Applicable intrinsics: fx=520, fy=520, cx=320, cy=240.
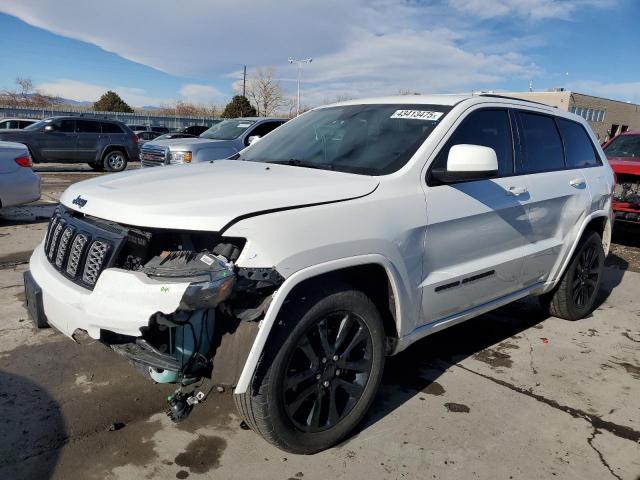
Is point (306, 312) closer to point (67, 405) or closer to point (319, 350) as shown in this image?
point (319, 350)

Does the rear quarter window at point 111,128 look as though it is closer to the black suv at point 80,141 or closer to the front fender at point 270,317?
the black suv at point 80,141

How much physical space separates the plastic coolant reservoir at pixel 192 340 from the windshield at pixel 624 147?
333 inches

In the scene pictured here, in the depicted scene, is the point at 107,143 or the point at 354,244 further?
the point at 107,143

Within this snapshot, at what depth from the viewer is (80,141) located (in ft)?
54.4

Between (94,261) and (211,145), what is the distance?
26.3 feet

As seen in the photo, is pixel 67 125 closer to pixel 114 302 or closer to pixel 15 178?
pixel 15 178

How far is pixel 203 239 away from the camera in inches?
95.0

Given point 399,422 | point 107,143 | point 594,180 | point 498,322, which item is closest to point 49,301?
point 399,422

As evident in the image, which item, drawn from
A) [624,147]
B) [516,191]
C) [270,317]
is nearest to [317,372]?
[270,317]

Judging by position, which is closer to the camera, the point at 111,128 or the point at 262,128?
the point at 262,128

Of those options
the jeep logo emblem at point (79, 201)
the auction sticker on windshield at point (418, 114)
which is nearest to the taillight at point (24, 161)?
the jeep logo emblem at point (79, 201)

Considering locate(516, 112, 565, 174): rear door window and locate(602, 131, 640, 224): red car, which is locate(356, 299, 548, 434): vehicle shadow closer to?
locate(516, 112, 565, 174): rear door window

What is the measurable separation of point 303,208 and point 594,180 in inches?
129

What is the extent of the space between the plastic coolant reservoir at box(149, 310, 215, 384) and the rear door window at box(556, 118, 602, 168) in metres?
3.39
